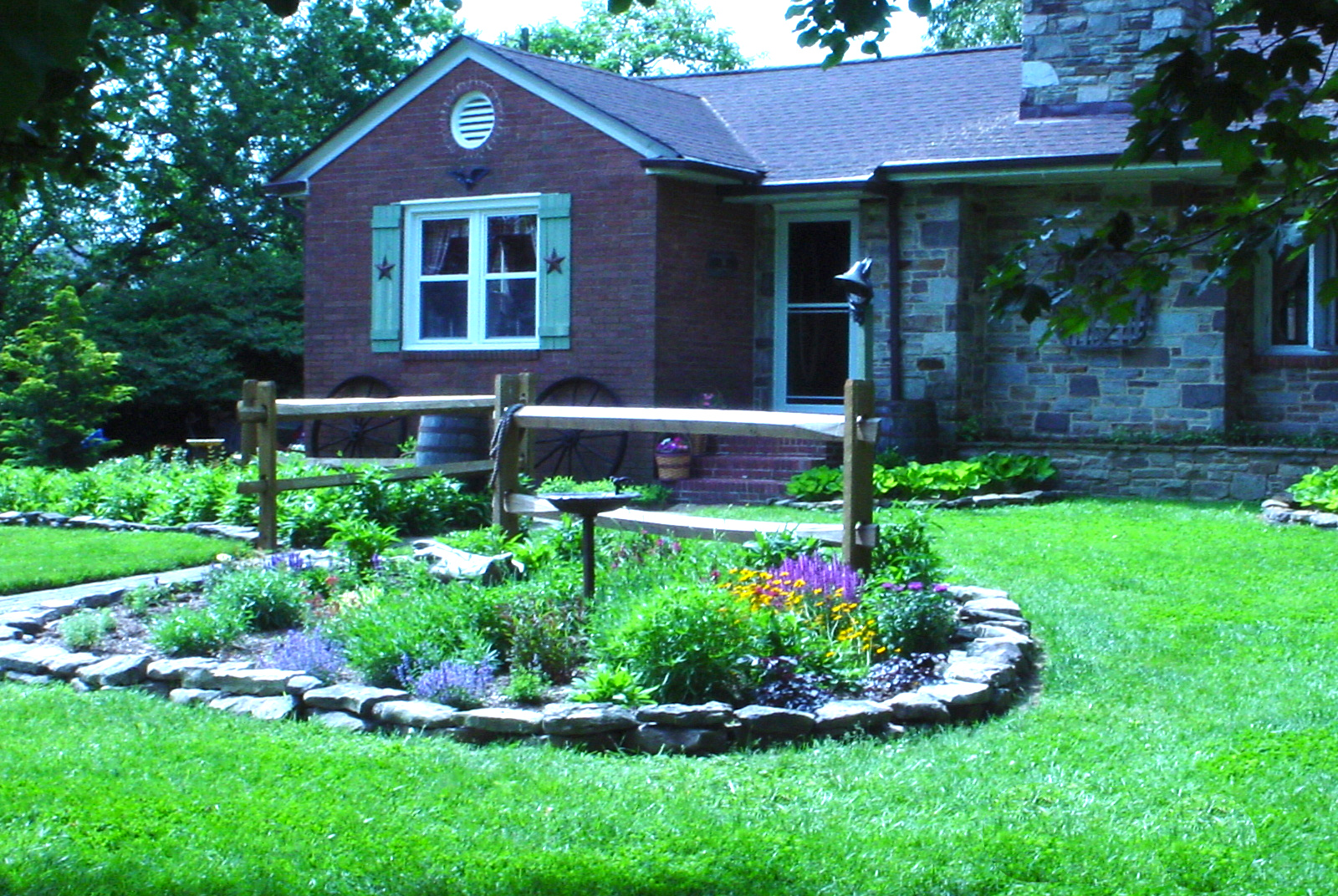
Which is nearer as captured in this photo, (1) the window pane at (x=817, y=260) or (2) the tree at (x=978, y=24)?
(1) the window pane at (x=817, y=260)

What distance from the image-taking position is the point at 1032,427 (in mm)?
14391

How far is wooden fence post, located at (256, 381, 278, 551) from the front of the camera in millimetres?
9703

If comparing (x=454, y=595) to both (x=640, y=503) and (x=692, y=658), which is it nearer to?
(x=692, y=658)

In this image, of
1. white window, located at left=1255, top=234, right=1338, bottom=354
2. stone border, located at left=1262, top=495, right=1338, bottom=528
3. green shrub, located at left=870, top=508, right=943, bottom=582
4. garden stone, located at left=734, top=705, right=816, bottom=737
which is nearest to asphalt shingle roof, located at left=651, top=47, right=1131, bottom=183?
white window, located at left=1255, top=234, right=1338, bottom=354

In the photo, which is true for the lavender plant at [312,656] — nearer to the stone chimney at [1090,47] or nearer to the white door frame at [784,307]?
the white door frame at [784,307]

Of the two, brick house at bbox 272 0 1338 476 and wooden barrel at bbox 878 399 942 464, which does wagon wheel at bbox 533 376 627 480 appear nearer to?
brick house at bbox 272 0 1338 476

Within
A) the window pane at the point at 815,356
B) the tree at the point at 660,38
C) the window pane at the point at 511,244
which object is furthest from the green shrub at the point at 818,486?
the tree at the point at 660,38

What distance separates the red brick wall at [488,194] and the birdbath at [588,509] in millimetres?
7861

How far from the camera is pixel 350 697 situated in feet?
17.7

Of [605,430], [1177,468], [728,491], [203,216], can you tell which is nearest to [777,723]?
[605,430]

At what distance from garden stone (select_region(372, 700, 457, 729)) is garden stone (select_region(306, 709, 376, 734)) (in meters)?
0.05

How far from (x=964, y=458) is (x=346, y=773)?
33.4ft

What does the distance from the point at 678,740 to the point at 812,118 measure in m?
12.5

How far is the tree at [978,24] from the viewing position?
29.8 meters
